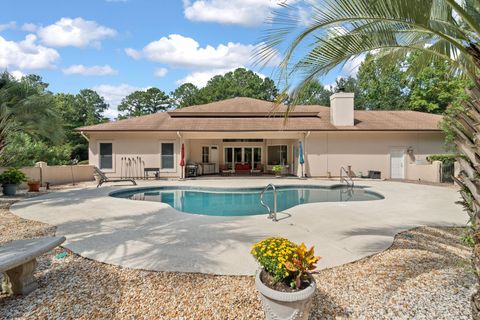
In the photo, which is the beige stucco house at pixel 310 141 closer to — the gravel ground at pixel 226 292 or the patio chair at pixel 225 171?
the patio chair at pixel 225 171

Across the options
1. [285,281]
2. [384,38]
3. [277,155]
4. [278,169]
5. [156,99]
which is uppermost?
[156,99]

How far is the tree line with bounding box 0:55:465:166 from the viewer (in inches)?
396

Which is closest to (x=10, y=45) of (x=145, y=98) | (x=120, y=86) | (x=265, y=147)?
(x=265, y=147)

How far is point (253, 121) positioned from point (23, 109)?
514 inches

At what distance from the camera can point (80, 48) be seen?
16.5 m

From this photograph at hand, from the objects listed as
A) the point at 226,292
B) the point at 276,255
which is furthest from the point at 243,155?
the point at 276,255

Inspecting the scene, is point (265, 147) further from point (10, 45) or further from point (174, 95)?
point (174, 95)

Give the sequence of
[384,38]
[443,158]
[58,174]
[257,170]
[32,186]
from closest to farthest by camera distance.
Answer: [384,38] → [32,186] → [58,174] → [443,158] → [257,170]

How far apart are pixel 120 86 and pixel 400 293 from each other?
64.3 m

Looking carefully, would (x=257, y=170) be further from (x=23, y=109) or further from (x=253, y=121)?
(x=23, y=109)

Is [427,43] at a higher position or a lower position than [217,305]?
higher

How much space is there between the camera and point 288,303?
8.75 feet

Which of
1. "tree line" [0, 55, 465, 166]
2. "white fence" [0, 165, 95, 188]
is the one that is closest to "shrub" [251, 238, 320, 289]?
"tree line" [0, 55, 465, 166]

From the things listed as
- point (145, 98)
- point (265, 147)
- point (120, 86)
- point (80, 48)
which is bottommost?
point (265, 147)
